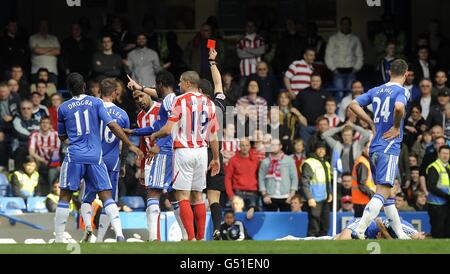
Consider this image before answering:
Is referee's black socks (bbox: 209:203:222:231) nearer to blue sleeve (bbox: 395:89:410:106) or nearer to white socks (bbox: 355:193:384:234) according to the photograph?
white socks (bbox: 355:193:384:234)

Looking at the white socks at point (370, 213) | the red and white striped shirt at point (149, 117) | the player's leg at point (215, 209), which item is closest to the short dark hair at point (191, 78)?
the red and white striped shirt at point (149, 117)

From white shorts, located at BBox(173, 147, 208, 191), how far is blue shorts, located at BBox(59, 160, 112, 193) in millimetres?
1029

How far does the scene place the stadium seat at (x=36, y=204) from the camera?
25.5 meters

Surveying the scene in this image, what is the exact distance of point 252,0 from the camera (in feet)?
103

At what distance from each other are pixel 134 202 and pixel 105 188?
6.24 m

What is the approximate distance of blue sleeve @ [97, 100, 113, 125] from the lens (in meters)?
18.9

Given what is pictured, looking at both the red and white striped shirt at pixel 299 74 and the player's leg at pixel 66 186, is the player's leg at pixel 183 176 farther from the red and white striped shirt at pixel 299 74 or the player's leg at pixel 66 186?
the red and white striped shirt at pixel 299 74

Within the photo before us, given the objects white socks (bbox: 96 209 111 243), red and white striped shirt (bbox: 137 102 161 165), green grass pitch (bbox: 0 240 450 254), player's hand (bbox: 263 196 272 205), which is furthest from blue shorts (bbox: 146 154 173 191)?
player's hand (bbox: 263 196 272 205)

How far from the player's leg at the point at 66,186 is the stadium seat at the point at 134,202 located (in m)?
6.26

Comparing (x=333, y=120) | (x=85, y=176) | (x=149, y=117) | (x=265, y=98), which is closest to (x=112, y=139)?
(x=149, y=117)

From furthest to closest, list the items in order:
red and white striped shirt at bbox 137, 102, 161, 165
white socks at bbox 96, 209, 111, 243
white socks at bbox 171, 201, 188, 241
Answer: white socks at bbox 96, 209, 111, 243
red and white striped shirt at bbox 137, 102, 161, 165
white socks at bbox 171, 201, 188, 241

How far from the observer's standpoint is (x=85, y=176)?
19.2 meters

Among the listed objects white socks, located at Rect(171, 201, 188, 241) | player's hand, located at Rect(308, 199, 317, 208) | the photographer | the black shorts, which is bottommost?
the photographer

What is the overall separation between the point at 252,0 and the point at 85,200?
12472 millimetres
